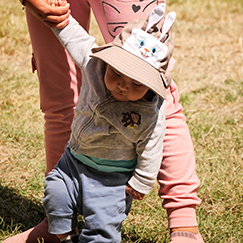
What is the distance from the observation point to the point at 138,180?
1523 mm

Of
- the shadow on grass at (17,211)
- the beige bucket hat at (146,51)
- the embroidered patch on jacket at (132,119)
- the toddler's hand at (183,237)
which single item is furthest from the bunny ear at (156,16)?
the shadow on grass at (17,211)

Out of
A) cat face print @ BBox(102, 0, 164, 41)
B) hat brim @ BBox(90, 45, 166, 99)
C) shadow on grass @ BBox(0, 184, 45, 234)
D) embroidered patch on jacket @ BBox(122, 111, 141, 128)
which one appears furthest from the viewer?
shadow on grass @ BBox(0, 184, 45, 234)

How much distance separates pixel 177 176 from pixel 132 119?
1.26 ft

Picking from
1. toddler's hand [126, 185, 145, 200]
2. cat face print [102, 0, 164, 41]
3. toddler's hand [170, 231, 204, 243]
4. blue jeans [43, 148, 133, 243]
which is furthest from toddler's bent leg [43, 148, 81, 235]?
cat face print [102, 0, 164, 41]

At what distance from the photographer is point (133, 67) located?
1321 millimetres

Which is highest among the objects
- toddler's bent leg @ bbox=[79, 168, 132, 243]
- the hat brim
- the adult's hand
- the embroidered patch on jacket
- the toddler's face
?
the adult's hand

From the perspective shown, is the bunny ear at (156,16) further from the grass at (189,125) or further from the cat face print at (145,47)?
the grass at (189,125)

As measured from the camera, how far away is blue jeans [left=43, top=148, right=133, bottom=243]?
1.54m

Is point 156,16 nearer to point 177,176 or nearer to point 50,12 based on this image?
point 50,12

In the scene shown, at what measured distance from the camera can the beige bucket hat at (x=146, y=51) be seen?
4.33 ft

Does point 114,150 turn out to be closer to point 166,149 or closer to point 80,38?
point 166,149

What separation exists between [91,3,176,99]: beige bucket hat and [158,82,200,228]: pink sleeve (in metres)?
0.35

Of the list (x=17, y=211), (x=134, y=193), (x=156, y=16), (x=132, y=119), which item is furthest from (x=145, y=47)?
(x=17, y=211)

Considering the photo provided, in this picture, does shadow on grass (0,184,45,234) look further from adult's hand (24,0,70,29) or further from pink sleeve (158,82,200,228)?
adult's hand (24,0,70,29)
